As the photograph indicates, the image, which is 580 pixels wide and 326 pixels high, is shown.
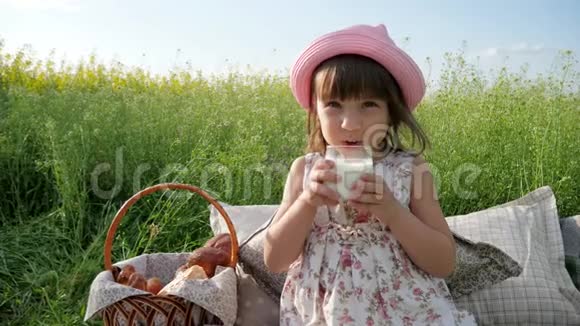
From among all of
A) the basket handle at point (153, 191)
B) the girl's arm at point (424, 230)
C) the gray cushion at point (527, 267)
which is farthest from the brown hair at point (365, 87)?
the gray cushion at point (527, 267)

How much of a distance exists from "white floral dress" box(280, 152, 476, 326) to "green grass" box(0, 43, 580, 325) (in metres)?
1.31

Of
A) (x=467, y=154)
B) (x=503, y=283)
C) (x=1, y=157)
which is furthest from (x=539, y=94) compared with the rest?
(x=1, y=157)

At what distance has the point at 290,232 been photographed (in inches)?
68.1

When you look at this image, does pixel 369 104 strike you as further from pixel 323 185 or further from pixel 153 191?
pixel 153 191

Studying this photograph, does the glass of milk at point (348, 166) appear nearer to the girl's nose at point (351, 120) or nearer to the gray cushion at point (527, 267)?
the girl's nose at point (351, 120)

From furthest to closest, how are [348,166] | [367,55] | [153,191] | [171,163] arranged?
[171,163]
[153,191]
[367,55]
[348,166]

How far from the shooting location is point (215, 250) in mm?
2152

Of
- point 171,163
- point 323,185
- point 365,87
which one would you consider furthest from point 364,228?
point 171,163

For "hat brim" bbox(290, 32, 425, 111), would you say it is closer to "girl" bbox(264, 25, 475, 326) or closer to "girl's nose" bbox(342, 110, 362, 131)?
"girl" bbox(264, 25, 475, 326)

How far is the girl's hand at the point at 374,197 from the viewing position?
157cm

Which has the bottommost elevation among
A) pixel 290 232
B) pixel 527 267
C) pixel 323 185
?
pixel 527 267

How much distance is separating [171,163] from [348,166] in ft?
7.46

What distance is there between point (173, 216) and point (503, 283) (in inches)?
59.3

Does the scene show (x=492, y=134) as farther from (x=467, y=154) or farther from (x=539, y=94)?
(x=539, y=94)
